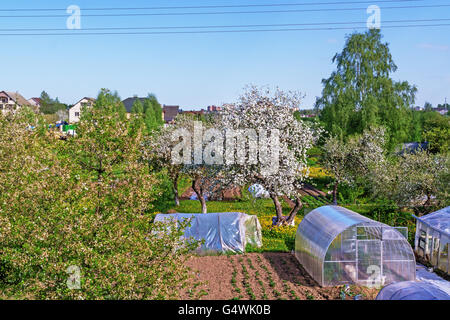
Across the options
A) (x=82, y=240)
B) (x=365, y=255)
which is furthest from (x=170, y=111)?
(x=82, y=240)

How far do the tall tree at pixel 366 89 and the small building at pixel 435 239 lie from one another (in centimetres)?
2276

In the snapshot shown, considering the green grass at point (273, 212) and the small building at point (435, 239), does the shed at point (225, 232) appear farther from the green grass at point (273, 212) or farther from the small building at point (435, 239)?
the small building at point (435, 239)

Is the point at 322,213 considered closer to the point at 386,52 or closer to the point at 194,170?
the point at 194,170

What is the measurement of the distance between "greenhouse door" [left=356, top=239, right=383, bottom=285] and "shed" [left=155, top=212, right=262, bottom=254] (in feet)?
22.7

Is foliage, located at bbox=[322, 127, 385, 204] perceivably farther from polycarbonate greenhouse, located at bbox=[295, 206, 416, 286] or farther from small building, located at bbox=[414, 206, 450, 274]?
polycarbonate greenhouse, located at bbox=[295, 206, 416, 286]

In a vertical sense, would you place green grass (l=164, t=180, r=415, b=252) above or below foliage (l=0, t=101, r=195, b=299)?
below

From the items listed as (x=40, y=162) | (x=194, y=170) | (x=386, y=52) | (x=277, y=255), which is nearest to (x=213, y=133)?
(x=194, y=170)

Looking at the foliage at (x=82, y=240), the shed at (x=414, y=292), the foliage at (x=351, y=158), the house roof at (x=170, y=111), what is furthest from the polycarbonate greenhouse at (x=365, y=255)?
the house roof at (x=170, y=111)

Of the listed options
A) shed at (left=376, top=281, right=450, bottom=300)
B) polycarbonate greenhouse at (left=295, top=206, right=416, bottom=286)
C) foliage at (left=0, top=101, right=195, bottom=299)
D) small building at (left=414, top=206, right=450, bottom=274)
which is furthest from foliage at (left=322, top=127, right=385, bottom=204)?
foliage at (left=0, top=101, right=195, bottom=299)

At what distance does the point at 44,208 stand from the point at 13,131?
12.5m

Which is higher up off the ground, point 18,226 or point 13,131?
point 13,131

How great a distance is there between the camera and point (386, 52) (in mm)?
45594

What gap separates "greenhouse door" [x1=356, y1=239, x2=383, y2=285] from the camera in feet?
57.0

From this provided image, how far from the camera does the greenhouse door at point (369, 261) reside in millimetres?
17359
